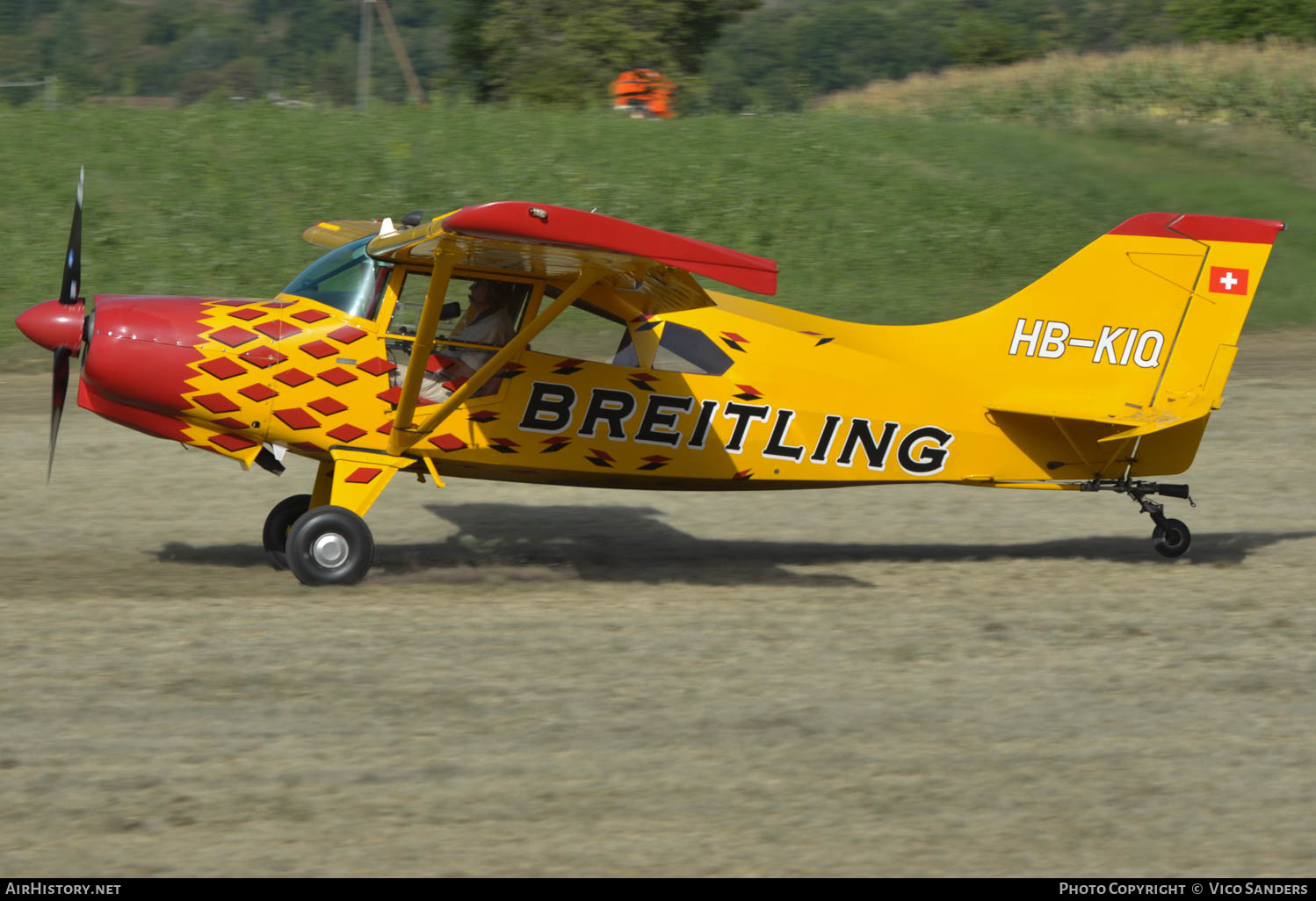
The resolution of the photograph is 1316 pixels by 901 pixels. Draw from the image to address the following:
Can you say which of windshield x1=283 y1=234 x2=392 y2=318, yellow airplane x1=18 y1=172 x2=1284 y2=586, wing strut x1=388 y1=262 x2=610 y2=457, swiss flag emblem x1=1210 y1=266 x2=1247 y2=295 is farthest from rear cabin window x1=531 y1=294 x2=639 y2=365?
swiss flag emblem x1=1210 y1=266 x2=1247 y2=295

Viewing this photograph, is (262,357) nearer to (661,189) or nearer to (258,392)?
(258,392)

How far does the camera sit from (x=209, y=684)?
7137 millimetres

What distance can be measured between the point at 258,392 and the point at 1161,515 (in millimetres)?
6625

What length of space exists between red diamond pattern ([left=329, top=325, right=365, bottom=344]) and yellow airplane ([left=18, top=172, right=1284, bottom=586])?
14mm

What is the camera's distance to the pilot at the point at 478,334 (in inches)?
361

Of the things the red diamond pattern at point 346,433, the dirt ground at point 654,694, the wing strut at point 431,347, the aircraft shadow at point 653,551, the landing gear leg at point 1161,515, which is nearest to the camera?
the dirt ground at point 654,694

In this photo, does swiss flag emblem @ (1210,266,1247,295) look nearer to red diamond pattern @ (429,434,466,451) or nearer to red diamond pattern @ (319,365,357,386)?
red diamond pattern @ (429,434,466,451)

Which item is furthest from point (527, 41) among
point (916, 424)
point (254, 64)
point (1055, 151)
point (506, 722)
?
point (254, 64)

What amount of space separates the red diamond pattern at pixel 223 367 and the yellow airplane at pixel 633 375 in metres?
0.01

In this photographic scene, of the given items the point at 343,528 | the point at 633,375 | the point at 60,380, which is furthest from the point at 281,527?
the point at 633,375

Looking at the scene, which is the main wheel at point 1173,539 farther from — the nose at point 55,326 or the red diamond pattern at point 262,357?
the nose at point 55,326

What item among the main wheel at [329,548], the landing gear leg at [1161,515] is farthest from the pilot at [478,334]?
the landing gear leg at [1161,515]

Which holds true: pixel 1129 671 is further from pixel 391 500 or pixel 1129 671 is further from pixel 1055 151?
pixel 1055 151

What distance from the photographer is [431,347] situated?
880 centimetres
